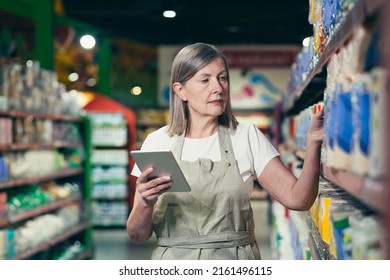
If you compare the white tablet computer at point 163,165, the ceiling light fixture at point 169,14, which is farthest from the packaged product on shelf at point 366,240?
the ceiling light fixture at point 169,14

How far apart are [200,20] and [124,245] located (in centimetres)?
579

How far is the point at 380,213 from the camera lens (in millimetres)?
1188

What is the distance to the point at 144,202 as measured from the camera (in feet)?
7.88

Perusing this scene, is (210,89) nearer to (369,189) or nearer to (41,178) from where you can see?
(369,189)

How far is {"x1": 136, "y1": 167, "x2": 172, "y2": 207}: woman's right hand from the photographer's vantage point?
7.52 ft

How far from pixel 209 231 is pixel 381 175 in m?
1.33

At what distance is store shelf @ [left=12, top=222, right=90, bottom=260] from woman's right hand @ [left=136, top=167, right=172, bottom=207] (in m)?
2.93

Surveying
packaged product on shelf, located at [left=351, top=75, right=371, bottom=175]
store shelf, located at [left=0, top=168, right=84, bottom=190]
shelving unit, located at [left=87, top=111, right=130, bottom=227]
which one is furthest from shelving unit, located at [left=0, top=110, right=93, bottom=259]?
→ packaged product on shelf, located at [left=351, top=75, right=371, bottom=175]

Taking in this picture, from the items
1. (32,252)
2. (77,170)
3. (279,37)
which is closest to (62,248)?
(77,170)

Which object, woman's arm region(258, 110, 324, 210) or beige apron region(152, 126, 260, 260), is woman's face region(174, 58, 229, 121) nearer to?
beige apron region(152, 126, 260, 260)

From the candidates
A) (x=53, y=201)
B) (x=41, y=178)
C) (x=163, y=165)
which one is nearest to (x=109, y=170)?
(x=53, y=201)

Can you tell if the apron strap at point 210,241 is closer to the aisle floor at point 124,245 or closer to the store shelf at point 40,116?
the store shelf at point 40,116

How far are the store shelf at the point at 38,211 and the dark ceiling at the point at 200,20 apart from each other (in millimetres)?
4682

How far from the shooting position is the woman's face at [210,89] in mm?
2475
